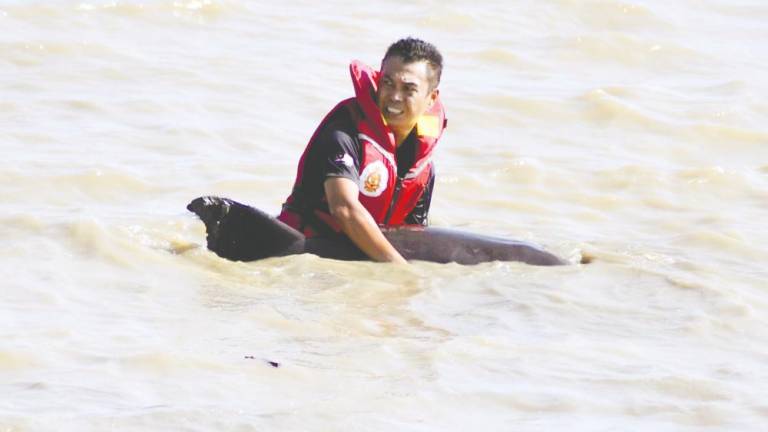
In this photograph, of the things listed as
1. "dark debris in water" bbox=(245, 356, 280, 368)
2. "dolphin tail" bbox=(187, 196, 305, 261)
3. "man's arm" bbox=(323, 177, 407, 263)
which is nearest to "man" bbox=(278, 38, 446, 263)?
"man's arm" bbox=(323, 177, 407, 263)

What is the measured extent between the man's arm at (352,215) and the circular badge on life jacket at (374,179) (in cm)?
5

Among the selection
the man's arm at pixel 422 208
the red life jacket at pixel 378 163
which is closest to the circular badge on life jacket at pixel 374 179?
the red life jacket at pixel 378 163

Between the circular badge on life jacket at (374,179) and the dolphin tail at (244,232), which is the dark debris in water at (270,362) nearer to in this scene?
the dolphin tail at (244,232)

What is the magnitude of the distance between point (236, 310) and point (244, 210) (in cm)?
83

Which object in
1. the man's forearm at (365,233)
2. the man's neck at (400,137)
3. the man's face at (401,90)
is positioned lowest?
the man's forearm at (365,233)

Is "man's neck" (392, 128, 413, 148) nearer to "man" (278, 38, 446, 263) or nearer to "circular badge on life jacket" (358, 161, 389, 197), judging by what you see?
"man" (278, 38, 446, 263)

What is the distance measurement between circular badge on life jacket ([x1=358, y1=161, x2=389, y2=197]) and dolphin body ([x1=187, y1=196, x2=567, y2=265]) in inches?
9.7

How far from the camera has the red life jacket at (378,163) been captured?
23.2 feet

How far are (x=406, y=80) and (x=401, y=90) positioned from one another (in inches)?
2.2

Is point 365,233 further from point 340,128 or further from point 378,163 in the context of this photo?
point 340,128

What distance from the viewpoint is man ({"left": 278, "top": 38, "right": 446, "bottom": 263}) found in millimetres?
6969

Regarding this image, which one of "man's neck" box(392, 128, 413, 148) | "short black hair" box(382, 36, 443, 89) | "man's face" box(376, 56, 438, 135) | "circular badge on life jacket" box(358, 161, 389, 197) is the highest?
"short black hair" box(382, 36, 443, 89)

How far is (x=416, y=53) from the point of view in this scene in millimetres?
7086

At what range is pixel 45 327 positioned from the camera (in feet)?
18.8
